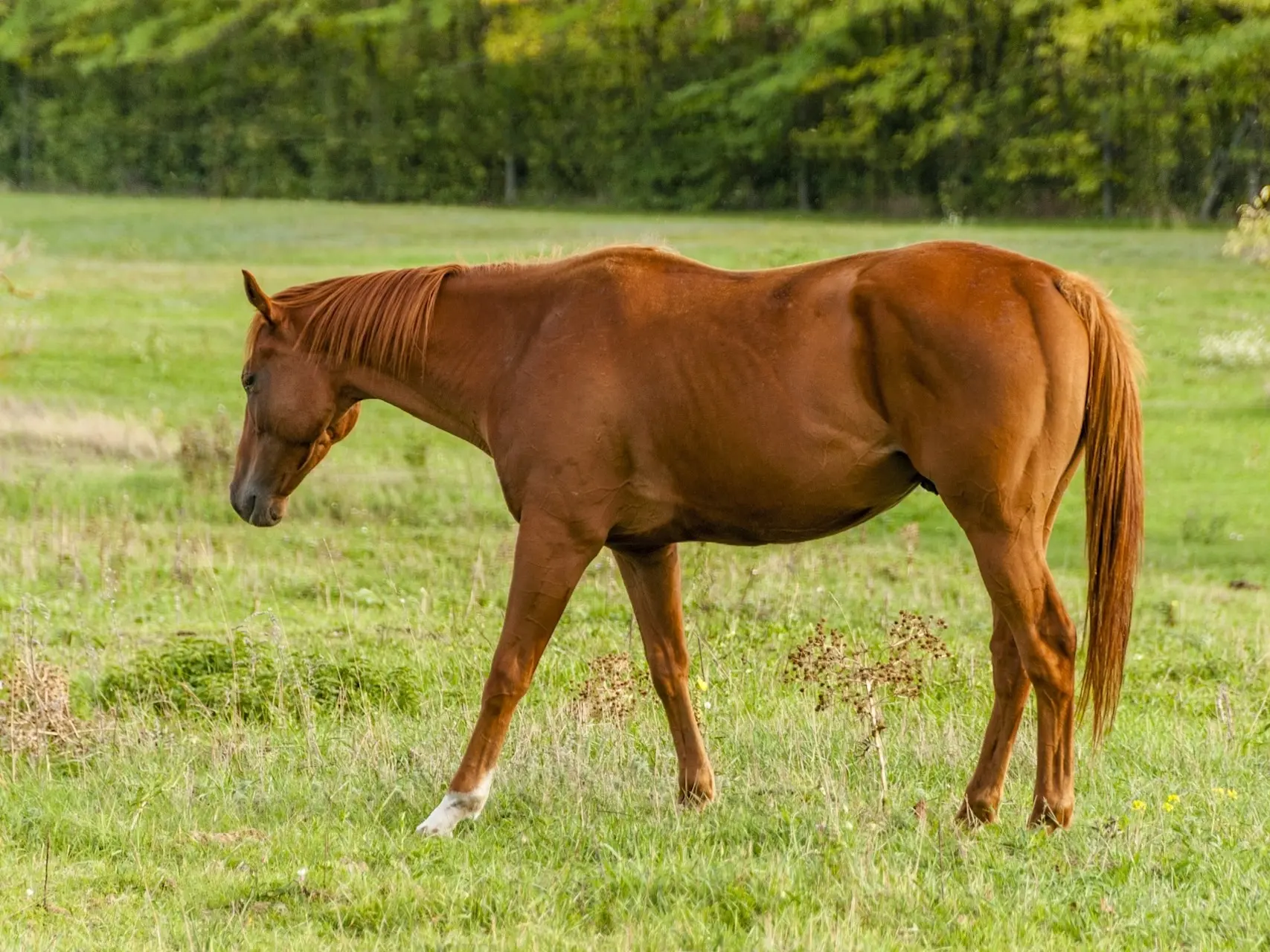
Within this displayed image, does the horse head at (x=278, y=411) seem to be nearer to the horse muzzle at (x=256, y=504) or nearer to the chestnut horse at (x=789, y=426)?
the horse muzzle at (x=256, y=504)

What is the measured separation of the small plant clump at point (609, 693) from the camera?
6758 mm

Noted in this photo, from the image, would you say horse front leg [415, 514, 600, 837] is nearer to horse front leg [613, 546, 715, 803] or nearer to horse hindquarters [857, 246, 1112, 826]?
horse front leg [613, 546, 715, 803]

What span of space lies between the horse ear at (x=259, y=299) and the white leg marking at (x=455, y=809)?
207 cm

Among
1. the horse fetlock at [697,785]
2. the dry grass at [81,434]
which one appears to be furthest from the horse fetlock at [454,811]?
the dry grass at [81,434]

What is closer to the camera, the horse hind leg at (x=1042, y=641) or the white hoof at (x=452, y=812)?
the horse hind leg at (x=1042, y=641)

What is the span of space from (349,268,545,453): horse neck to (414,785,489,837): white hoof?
1382mm

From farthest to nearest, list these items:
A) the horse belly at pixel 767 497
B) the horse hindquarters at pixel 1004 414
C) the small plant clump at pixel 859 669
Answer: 1. the small plant clump at pixel 859 669
2. the horse belly at pixel 767 497
3. the horse hindquarters at pixel 1004 414

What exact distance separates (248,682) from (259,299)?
240 cm

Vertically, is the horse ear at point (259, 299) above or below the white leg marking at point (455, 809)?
above

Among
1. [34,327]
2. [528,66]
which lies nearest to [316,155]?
[528,66]

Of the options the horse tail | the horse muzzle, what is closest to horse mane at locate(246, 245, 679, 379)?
the horse muzzle

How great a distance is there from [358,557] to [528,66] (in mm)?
37457

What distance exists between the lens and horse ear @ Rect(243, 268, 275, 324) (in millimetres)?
6020

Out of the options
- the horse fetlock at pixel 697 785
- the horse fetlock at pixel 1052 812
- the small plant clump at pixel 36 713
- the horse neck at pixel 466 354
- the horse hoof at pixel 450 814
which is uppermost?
the horse neck at pixel 466 354
